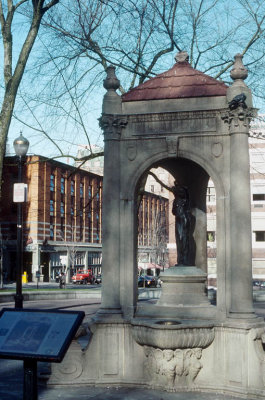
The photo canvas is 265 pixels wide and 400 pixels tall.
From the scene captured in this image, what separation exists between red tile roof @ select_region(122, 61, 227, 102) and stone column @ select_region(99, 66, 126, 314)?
0.46 meters

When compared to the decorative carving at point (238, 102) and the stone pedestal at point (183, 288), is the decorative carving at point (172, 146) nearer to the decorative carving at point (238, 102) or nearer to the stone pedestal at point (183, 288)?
the decorative carving at point (238, 102)

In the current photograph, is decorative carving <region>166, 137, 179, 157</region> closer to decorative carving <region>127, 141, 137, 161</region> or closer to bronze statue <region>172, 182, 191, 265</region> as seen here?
decorative carving <region>127, 141, 137, 161</region>

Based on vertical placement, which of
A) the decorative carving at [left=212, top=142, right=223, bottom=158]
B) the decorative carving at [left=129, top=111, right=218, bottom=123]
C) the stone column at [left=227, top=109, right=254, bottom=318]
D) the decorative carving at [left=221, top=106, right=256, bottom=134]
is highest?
the decorative carving at [left=129, top=111, right=218, bottom=123]

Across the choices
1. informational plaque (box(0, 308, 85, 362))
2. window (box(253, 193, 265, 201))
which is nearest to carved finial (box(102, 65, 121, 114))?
informational plaque (box(0, 308, 85, 362))

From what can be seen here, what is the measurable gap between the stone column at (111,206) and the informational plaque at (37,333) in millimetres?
3754

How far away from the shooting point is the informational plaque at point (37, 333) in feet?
19.1

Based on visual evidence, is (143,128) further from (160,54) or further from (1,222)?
(1,222)

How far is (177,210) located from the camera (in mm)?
11391

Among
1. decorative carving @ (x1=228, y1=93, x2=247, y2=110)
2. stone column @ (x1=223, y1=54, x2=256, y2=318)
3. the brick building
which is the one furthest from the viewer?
the brick building

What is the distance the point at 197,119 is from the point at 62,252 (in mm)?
63020

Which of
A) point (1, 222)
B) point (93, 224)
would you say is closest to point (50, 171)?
point (1, 222)

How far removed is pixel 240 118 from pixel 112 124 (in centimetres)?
245

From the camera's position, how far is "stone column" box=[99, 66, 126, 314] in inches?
404

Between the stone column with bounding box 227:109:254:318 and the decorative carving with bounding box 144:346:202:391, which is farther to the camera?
the stone column with bounding box 227:109:254:318
